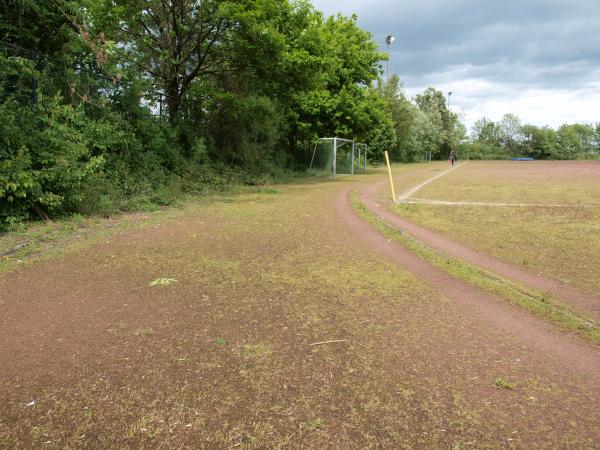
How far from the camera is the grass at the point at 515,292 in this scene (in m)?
4.07

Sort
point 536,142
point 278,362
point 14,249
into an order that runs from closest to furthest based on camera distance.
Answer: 1. point 278,362
2. point 14,249
3. point 536,142

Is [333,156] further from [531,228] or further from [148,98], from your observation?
[531,228]

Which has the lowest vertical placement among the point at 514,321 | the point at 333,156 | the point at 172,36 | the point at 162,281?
the point at 514,321

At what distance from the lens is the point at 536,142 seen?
354 ft

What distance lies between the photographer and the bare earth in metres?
2.51

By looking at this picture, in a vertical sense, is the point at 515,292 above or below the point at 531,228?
below

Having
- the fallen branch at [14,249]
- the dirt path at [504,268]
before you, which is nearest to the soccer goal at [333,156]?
the dirt path at [504,268]

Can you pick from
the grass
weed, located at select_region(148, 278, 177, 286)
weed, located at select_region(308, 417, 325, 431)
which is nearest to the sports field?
the grass

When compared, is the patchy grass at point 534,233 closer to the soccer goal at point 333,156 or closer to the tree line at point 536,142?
the soccer goal at point 333,156

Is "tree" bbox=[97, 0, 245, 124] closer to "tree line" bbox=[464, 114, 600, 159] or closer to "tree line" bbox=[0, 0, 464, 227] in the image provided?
"tree line" bbox=[0, 0, 464, 227]

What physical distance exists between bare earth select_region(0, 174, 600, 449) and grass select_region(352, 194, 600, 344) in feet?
0.70

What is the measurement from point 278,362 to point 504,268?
4.33 m

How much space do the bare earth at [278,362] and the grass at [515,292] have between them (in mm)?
214

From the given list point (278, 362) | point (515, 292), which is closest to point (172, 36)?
point (515, 292)
